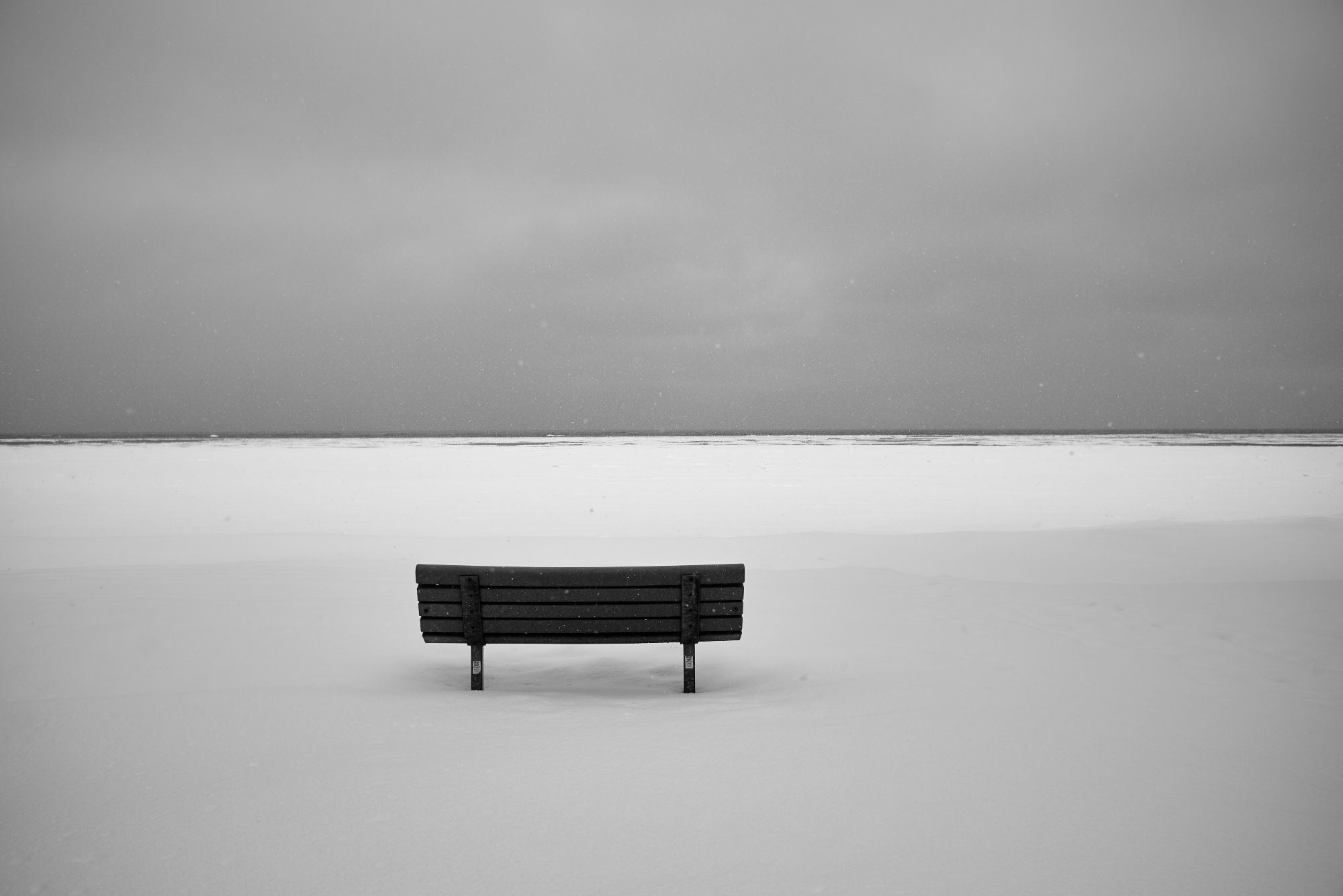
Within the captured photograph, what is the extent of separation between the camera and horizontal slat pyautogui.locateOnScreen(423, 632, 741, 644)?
18.3 feet

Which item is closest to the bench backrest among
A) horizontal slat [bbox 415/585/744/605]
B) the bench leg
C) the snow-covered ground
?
horizontal slat [bbox 415/585/744/605]

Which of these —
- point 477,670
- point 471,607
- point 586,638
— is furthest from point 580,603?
point 477,670

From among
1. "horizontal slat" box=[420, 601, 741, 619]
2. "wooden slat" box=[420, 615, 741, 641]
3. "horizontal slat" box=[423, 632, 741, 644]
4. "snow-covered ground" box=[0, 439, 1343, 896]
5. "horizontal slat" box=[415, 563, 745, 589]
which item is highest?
"horizontal slat" box=[415, 563, 745, 589]

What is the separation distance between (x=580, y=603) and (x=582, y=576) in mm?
203

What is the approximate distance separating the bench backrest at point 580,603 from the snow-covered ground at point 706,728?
520 mm

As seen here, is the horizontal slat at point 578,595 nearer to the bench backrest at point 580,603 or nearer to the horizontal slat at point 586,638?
the bench backrest at point 580,603

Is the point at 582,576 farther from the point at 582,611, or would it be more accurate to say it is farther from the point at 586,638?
the point at 586,638

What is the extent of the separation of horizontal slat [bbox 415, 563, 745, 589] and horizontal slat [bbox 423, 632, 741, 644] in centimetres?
37

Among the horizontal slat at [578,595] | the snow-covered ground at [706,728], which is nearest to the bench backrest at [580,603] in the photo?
the horizontal slat at [578,595]

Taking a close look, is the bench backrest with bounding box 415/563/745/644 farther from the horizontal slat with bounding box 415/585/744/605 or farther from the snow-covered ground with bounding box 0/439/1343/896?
the snow-covered ground with bounding box 0/439/1343/896

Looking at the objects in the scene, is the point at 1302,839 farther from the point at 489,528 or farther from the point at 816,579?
the point at 489,528

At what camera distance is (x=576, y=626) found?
5.55 m

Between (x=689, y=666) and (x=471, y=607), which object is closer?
(x=471, y=607)

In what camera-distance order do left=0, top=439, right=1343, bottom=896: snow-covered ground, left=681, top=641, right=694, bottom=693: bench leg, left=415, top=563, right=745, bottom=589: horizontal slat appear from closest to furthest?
left=0, top=439, right=1343, bottom=896: snow-covered ground, left=415, top=563, right=745, bottom=589: horizontal slat, left=681, top=641, right=694, bottom=693: bench leg
